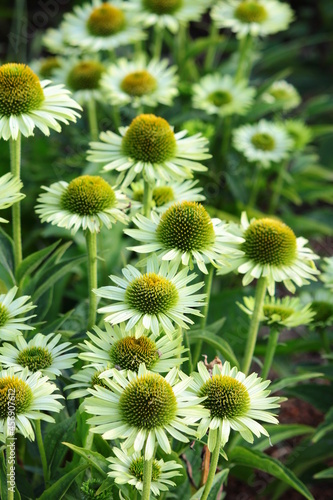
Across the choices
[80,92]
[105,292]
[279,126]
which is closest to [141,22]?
[80,92]

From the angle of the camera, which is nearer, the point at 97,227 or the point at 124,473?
the point at 124,473

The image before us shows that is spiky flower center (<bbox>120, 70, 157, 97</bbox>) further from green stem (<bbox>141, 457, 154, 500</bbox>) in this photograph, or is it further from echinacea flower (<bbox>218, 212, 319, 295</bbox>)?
green stem (<bbox>141, 457, 154, 500</bbox>)

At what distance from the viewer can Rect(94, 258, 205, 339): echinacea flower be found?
1.44 meters

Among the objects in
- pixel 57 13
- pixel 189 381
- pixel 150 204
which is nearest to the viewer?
pixel 189 381

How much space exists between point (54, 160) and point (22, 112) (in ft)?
6.38

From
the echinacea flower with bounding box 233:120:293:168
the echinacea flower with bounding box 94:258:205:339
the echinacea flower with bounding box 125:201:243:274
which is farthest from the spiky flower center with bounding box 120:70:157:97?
the echinacea flower with bounding box 94:258:205:339

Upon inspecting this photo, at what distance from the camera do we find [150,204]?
1774mm

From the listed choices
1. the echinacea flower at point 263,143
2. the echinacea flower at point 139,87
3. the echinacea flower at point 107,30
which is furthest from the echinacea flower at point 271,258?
the echinacea flower at point 107,30

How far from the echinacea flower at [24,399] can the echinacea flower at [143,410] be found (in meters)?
0.10

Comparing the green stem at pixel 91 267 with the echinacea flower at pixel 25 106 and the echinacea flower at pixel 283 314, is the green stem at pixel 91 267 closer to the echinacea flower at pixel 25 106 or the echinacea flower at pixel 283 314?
the echinacea flower at pixel 25 106

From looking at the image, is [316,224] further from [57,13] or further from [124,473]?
[57,13]

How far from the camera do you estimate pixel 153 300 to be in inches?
57.2

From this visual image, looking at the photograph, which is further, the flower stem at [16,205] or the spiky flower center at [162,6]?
the spiky flower center at [162,6]

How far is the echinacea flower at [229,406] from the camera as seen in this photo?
1.33 m
